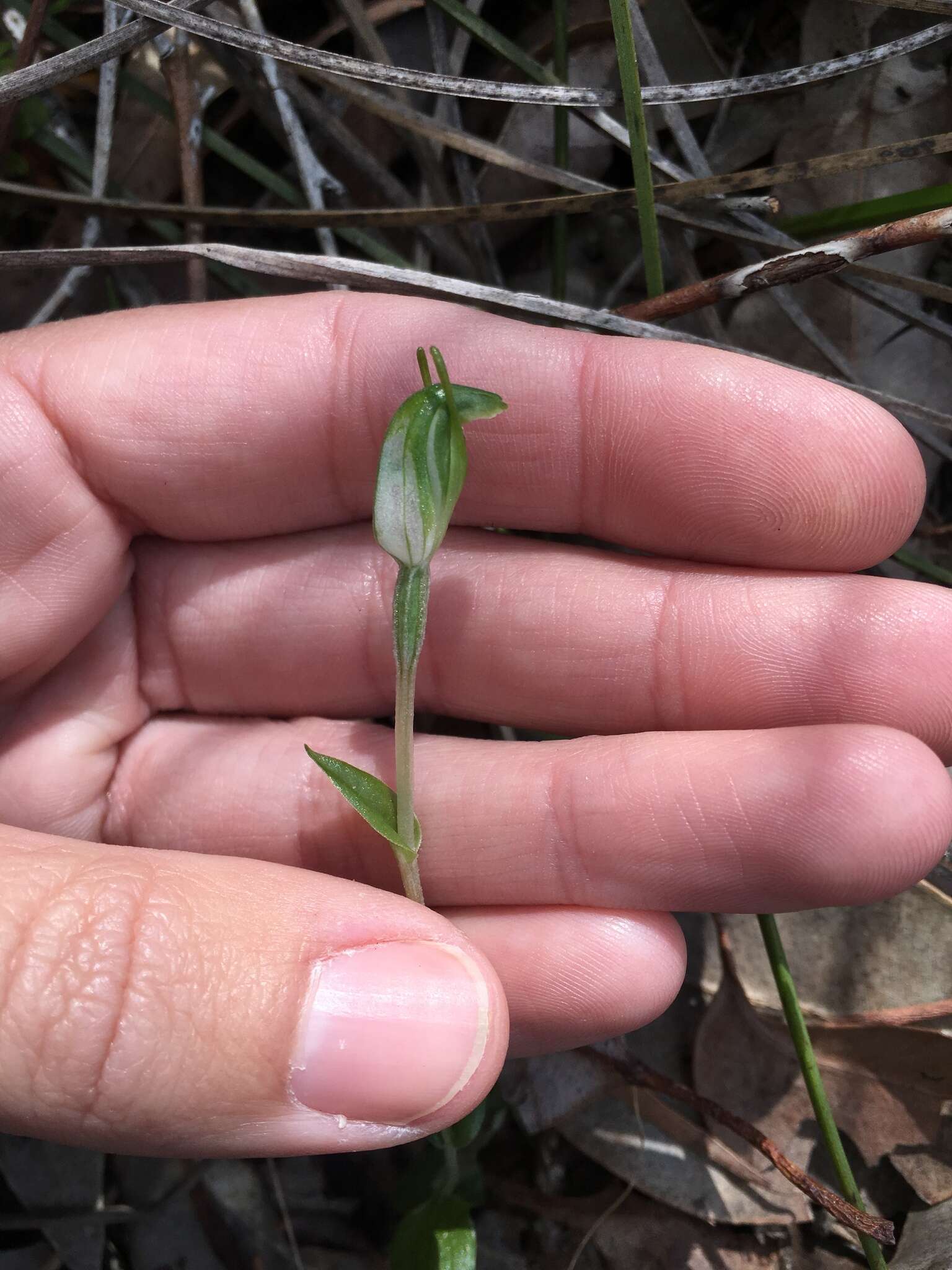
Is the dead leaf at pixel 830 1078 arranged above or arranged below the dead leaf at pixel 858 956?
below

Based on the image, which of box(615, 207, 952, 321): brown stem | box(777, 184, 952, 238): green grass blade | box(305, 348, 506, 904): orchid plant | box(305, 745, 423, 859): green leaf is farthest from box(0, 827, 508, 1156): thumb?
box(777, 184, 952, 238): green grass blade

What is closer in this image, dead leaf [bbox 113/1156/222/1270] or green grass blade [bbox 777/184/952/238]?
green grass blade [bbox 777/184/952/238]

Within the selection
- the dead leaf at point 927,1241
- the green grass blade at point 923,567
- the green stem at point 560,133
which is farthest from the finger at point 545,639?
the dead leaf at point 927,1241

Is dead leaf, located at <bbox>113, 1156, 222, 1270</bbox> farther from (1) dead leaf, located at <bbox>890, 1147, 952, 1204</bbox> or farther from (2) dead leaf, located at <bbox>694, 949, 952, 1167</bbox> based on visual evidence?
(1) dead leaf, located at <bbox>890, 1147, 952, 1204</bbox>

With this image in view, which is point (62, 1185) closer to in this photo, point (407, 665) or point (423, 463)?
point (407, 665)

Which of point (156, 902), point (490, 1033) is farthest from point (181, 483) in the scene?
point (490, 1033)

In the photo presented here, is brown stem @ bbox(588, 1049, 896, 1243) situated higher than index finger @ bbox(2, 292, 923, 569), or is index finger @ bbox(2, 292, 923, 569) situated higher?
index finger @ bbox(2, 292, 923, 569)

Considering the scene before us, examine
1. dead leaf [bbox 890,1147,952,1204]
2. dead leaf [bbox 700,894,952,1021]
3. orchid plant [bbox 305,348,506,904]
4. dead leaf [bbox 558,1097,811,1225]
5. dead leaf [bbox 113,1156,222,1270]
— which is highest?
orchid plant [bbox 305,348,506,904]

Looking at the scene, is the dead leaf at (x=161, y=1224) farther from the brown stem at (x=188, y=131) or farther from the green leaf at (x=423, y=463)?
the brown stem at (x=188, y=131)
